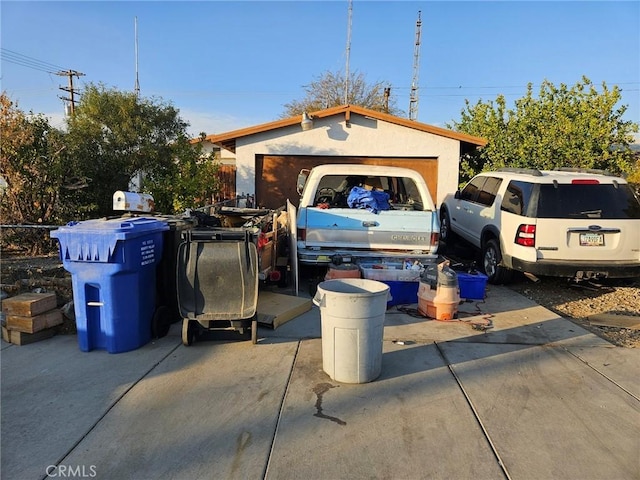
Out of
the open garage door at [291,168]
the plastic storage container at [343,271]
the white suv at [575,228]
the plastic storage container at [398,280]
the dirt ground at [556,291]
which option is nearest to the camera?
the dirt ground at [556,291]

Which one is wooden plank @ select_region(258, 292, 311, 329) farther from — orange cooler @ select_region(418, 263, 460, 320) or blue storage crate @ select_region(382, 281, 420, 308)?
orange cooler @ select_region(418, 263, 460, 320)

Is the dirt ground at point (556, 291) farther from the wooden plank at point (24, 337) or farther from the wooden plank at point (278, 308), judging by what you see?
the wooden plank at point (278, 308)

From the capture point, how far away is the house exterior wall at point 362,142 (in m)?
11.5

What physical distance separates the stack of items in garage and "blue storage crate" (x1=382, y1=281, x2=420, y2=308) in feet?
13.7

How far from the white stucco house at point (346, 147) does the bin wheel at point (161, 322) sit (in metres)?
6.99

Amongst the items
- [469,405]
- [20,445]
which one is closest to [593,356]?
[469,405]

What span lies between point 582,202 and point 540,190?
0.61 m

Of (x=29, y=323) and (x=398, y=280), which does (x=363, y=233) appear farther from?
(x=29, y=323)

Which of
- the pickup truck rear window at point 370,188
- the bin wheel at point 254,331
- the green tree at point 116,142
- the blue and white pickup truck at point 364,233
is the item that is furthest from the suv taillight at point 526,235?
the green tree at point 116,142

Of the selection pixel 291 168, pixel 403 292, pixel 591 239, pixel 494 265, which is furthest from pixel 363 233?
pixel 291 168

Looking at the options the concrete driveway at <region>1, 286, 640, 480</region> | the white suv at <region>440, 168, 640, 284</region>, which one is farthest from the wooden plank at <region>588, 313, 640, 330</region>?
the concrete driveway at <region>1, 286, 640, 480</region>

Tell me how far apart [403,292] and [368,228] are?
107cm

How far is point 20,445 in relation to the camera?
9.83 ft

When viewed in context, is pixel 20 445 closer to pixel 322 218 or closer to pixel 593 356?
pixel 322 218
